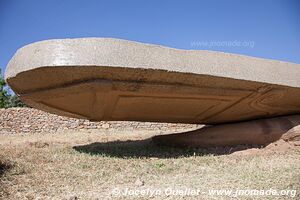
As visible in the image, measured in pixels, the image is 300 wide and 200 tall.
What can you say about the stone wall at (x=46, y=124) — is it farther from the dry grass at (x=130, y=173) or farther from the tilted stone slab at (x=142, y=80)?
the dry grass at (x=130, y=173)

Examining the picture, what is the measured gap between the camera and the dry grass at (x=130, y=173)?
284 cm

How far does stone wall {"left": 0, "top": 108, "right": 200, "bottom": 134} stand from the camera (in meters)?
A: 12.2

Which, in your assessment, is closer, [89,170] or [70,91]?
[89,170]

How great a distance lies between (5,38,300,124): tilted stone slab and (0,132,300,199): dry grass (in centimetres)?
85

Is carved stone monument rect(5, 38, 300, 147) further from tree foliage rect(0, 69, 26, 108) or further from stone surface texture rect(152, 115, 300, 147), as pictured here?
tree foliage rect(0, 69, 26, 108)

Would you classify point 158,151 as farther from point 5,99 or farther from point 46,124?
point 5,99

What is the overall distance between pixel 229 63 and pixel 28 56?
2780 millimetres

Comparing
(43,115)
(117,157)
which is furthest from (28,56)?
(43,115)

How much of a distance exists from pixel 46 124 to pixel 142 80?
381 inches

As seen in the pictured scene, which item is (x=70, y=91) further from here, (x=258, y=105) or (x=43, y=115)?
(x=43, y=115)

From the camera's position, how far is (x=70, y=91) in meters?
4.05

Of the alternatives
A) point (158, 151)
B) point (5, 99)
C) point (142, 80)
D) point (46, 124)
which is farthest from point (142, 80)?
point (5, 99)

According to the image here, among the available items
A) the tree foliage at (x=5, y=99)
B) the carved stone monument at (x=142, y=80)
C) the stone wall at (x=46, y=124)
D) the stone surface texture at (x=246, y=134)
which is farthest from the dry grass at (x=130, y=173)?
the tree foliage at (x=5, y=99)

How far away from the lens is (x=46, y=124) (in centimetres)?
1252
